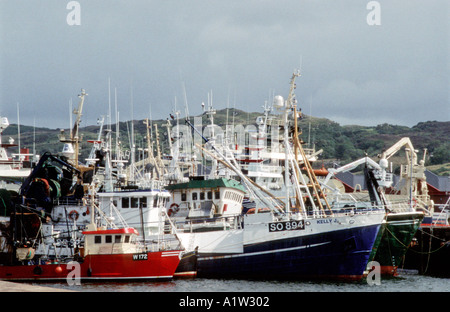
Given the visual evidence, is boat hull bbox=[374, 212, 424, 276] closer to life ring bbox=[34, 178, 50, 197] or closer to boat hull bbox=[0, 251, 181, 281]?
boat hull bbox=[0, 251, 181, 281]

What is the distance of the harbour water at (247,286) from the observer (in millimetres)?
32656

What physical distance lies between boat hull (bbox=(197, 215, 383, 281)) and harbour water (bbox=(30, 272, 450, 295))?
1.03m

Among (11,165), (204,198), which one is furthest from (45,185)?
(11,165)

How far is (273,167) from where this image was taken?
60.6 m

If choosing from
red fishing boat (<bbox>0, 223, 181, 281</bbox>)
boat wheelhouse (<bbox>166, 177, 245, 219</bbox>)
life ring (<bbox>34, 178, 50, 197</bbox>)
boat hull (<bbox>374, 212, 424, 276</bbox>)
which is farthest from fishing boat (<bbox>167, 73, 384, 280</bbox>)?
life ring (<bbox>34, 178, 50, 197</bbox>)

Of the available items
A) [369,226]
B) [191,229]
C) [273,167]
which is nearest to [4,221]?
[191,229]

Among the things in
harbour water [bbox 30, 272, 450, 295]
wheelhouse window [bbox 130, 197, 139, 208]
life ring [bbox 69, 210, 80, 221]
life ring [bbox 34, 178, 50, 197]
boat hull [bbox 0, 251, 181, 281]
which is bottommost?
harbour water [bbox 30, 272, 450, 295]

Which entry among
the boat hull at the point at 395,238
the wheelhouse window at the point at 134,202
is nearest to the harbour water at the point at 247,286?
the boat hull at the point at 395,238

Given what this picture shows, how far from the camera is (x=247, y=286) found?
34094 mm

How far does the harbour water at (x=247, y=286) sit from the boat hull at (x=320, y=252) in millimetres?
1028

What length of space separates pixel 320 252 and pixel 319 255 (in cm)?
18

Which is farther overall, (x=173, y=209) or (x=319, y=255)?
(x=173, y=209)

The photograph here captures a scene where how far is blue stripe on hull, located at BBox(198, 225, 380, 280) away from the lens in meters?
36.7

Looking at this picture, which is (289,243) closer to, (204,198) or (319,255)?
(319,255)
